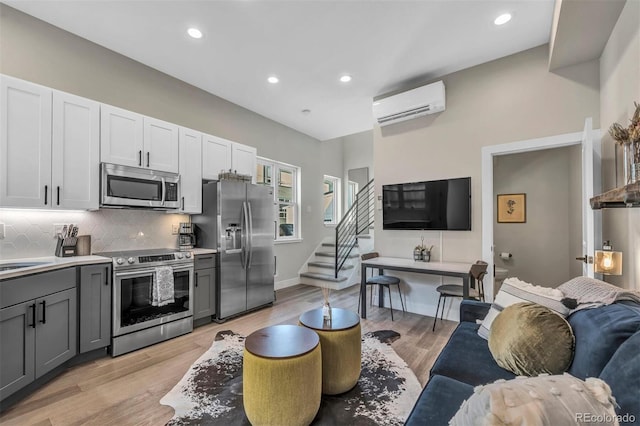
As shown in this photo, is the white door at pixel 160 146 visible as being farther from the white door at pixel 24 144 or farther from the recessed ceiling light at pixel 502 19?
the recessed ceiling light at pixel 502 19

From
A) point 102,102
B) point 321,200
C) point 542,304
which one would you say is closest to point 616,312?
point 542,304

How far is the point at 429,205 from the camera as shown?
3922 millimetres

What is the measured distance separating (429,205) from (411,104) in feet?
4.67

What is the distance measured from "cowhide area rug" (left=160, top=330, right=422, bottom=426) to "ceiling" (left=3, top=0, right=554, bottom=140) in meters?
3.25

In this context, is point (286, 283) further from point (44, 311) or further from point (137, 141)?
point (44, 311)

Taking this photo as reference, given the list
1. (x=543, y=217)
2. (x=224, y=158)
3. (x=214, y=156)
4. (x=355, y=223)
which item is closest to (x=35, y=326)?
(x=214, y=156)

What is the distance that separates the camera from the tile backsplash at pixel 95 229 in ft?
8.59

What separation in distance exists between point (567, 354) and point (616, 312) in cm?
30

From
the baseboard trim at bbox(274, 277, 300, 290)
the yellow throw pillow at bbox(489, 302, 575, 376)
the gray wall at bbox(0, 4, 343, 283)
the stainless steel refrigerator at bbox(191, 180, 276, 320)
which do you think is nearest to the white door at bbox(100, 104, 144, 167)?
the gray wall at bbox(0, 4, 343, 283)

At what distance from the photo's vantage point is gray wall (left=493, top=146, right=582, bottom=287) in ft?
14.3

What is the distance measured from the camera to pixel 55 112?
261 centimetres

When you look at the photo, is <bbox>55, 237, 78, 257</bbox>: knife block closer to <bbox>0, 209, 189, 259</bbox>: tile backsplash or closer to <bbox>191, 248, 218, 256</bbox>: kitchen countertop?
<bbox>0, 209, 189, 259</bbox>: tile backsplash

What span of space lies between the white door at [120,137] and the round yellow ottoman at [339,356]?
2.70 m

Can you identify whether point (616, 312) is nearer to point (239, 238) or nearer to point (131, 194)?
point (239, 238)
